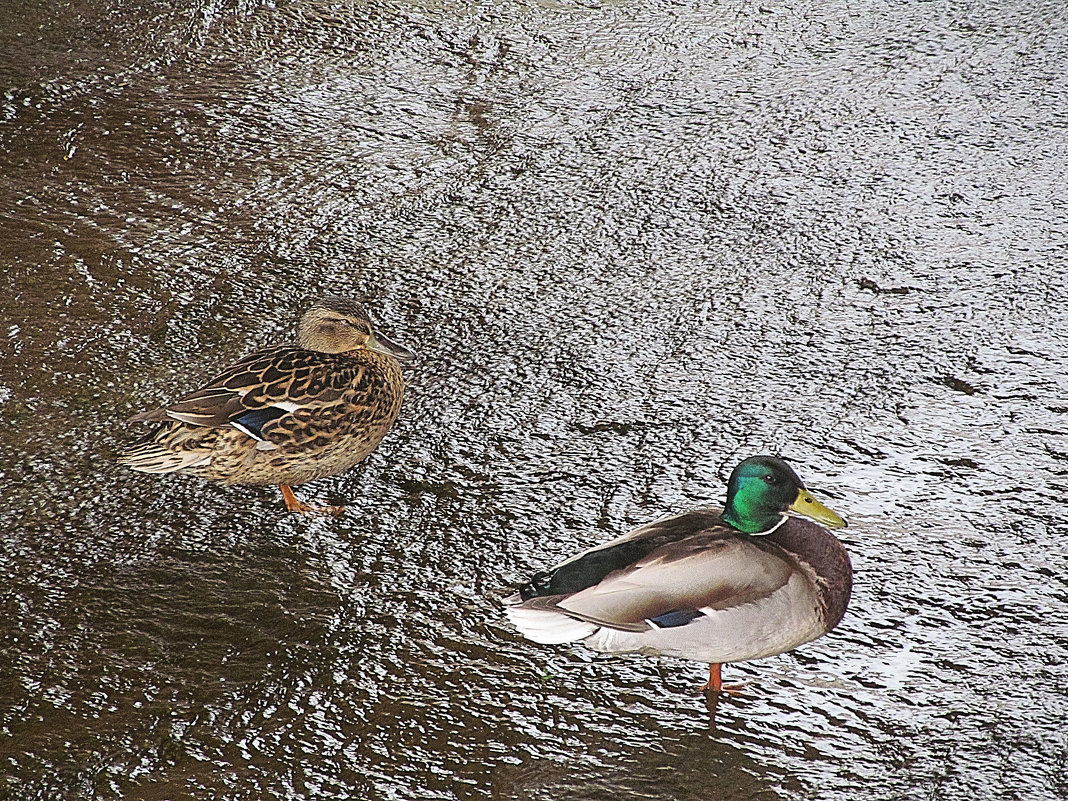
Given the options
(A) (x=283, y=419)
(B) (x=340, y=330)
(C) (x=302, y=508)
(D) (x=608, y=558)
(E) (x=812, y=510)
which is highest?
(E) (x=812, y=510)

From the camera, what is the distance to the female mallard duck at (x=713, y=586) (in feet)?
9.48

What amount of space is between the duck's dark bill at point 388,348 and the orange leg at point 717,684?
5.10ft

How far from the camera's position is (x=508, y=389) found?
4172 millimetres

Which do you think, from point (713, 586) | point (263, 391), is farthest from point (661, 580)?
point (263, 391)

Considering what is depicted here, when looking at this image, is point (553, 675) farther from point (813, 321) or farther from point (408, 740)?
point (813, 321)

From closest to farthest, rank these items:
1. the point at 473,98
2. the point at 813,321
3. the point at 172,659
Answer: the point at 172,659
the point at 813,321
the point at 473,98

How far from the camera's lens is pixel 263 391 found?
354 centimetres

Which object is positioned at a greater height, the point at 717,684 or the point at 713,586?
the point at 713,586

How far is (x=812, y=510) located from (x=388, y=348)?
1574 millimetres

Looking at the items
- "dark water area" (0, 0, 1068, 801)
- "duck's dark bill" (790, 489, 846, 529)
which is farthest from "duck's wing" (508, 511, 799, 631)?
"dark water area" (0, 0, 1068, 801)

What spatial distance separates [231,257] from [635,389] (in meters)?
1.92

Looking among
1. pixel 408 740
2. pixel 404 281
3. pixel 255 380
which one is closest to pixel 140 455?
pixel 255 380

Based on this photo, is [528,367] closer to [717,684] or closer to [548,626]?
[548,626]

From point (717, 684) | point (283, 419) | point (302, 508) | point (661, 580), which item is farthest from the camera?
point (302, 508)
